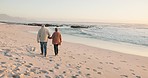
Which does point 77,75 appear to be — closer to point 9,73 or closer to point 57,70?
point 57,70

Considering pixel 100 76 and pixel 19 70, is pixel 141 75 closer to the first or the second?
pixel 100 76

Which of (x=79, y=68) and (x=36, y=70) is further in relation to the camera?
(x=79, y=68)

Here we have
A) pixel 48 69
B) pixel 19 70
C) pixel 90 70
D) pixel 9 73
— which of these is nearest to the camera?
pixel 9 73

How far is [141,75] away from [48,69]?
3.91m

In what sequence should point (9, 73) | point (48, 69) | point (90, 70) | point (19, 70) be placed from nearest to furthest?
point (9, 73)
point (19, 70)
point (48, 69)
point (90, 70)

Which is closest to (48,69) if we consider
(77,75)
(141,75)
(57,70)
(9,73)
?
(57,70)

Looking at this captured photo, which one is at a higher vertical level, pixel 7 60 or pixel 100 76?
pixel 7 60

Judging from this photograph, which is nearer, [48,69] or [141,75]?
[48,69]

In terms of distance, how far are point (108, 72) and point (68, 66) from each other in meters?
1.71

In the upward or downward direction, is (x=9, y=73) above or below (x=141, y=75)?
above

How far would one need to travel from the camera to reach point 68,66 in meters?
8.72

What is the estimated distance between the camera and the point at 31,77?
21.5 feet

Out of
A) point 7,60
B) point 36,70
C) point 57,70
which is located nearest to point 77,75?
point 57,70

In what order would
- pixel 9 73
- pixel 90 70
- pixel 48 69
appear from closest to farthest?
pixel 9 73 → pixel 48 69 → pixel 90 70
